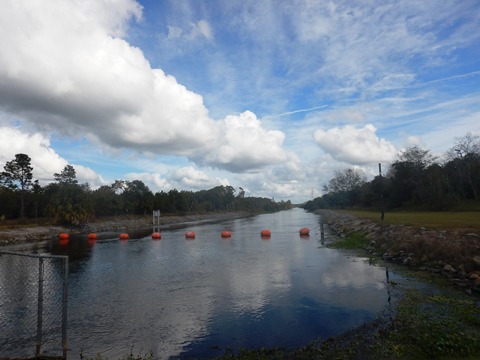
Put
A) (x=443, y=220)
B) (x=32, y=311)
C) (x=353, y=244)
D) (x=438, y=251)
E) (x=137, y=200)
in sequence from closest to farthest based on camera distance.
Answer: (x=32, y=311)
(x=438, y=251)
(x=443, y=220)
(x=353, y=244)
(x=137, y=200)

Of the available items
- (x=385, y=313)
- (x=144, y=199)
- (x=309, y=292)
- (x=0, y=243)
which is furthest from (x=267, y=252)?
(x=144, y=199)

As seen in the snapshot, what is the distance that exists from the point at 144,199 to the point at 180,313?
92.5 metres

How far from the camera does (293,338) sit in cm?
1045

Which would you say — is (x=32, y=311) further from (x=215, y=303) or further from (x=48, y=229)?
(x=48, y=229)

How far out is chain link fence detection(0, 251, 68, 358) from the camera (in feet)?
28.6

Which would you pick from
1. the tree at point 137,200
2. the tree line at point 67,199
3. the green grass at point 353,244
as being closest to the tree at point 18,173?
the tree line at point 67,199

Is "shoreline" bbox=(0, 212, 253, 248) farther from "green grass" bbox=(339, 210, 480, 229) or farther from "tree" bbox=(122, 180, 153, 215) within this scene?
"green grass" bbox=(339, 210, 480, 229)

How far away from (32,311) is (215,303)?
26.5 feet

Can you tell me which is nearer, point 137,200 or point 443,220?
point 443,220

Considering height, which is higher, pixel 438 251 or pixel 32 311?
pixel 438 251

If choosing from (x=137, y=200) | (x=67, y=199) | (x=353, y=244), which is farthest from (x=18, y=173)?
(x=353, y=244)

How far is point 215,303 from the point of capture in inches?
576

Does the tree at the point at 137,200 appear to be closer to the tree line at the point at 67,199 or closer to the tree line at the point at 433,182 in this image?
the tree line at the point at 67,199

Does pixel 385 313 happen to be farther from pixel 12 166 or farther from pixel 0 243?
pixel 12 166
